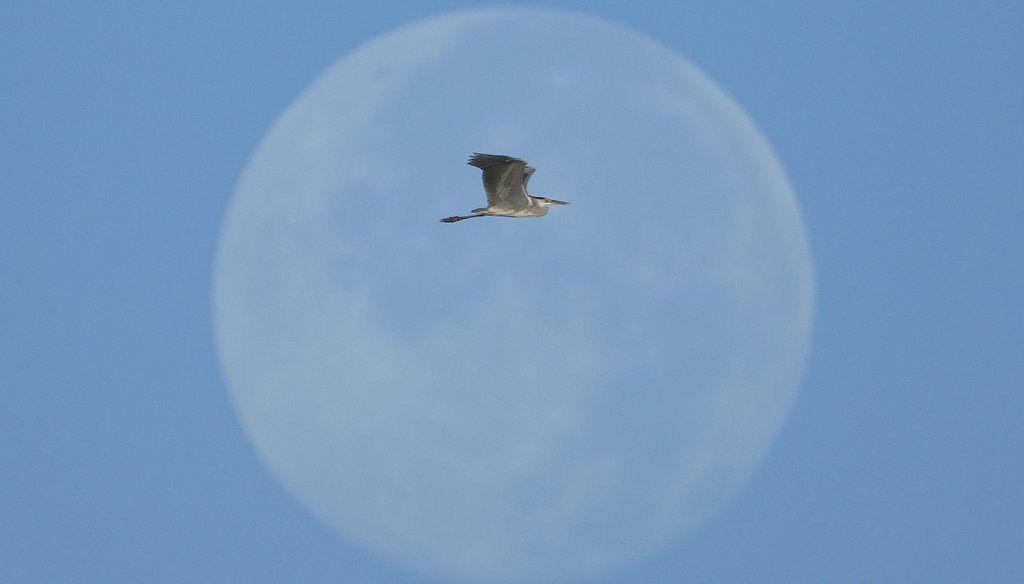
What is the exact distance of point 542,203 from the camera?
54281 millimetres

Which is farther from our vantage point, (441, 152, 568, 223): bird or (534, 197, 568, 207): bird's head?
(534, 197, 568, 207): bird's head

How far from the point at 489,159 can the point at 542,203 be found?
251 inches

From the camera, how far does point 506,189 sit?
169 ft

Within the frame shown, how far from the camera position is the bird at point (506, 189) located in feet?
159

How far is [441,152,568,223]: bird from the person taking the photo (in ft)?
159

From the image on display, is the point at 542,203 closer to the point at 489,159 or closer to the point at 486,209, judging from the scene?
the point at 486,209

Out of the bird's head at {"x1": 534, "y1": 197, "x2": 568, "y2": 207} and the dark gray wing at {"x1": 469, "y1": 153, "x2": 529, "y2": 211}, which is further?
the bird's head at {"x1": 534, "y1": 197, "x2": 568, "y2": 207}

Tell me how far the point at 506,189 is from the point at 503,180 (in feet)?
2.28

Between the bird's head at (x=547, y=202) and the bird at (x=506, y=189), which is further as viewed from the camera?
the bird's head at (x=547, y=202)

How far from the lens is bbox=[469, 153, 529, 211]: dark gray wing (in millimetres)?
48250

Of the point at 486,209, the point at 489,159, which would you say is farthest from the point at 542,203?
the point at 489,159

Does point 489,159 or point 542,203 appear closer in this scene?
point 489,159

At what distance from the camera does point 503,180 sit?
5072 cm

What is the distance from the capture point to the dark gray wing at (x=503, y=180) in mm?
48250
